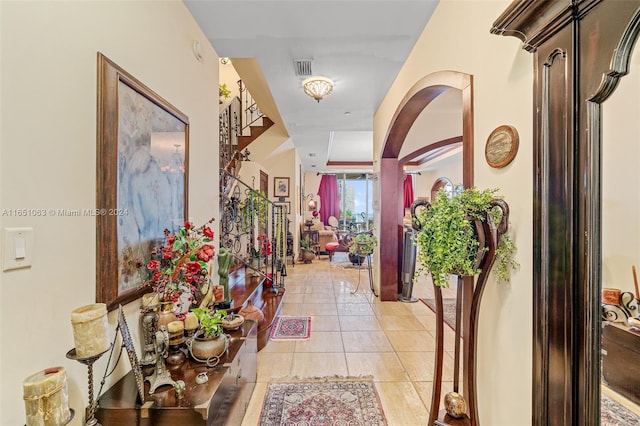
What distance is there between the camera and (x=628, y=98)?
0.84m

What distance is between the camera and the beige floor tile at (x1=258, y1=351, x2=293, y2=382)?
2299 mm

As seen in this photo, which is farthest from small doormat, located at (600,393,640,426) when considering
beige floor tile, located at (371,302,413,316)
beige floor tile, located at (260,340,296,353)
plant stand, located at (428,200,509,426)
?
beige floor tile, located at (371,302,413,316)

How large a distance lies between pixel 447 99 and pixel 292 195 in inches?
182

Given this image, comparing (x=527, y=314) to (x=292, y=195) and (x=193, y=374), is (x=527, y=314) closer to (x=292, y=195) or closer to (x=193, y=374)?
(x=193, y=374)

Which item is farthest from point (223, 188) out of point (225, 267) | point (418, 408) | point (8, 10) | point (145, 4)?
point (418, 408)

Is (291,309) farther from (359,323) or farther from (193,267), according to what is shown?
(193,267)

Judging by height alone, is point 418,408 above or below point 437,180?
below

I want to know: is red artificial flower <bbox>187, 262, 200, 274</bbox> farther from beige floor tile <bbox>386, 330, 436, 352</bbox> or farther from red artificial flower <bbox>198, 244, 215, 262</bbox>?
beige floor tile <bbox>386, 330, 436, 352</bbox>

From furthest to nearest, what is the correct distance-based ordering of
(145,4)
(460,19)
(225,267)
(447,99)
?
(447,99) < (225,267) < (460,19) < (145,4)

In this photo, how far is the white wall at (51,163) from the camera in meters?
0.90

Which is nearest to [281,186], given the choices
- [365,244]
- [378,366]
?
[365,244]

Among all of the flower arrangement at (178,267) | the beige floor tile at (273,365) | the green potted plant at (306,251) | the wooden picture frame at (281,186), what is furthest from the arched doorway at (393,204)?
the wooden picture frame at (281,186)

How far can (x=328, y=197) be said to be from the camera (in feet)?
35.3

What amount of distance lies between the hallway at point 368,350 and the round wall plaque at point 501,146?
1666 mm
